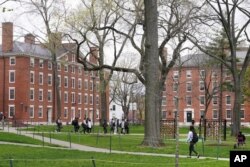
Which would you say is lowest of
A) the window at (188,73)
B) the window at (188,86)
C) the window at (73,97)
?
the window at (73,97)

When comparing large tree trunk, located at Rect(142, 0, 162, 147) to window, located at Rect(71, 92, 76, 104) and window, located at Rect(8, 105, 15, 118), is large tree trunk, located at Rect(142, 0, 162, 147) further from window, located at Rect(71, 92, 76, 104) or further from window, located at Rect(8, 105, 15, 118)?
window, located at Rect(71, 92, 76, 104)

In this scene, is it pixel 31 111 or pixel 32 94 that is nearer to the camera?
pixel 31 111

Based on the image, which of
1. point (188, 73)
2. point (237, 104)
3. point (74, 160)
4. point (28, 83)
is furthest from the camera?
point (188, 73)

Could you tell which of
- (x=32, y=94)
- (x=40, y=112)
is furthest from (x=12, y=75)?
(x=40, y=112)

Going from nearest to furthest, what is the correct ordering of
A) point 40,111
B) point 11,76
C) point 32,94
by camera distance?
1. point 11,76
2. point 32,94
3. point 40,111

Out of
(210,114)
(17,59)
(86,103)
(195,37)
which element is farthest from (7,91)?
(195,37)

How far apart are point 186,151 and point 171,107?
76.3 m

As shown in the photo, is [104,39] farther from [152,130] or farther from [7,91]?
[7,91]

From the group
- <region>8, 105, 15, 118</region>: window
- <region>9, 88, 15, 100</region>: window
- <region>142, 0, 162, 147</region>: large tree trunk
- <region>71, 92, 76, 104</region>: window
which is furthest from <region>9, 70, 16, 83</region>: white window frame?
<region>142, 0, 162, 147</region>: large tree trunk

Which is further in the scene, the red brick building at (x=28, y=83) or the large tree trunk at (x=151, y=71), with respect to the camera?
the red brick building at (x=28, y=83)

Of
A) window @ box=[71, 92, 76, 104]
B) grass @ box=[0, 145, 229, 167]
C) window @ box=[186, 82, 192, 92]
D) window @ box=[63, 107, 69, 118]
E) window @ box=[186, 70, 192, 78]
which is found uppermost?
window @ box=[186, 70, 192, 78]

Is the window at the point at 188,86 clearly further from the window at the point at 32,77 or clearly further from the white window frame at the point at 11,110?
the white window frame at the point at 11,110

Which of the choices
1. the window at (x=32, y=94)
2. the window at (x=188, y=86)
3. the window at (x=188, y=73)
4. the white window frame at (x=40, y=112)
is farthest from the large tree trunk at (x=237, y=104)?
the window at (x=188, y=73)

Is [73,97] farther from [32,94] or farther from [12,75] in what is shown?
[12,75]
